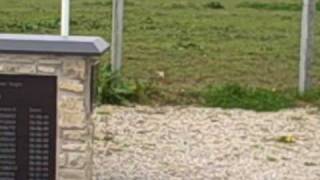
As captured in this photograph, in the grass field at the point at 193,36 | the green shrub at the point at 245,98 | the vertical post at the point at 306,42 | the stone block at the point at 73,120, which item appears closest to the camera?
the stone block at the point at 73,120

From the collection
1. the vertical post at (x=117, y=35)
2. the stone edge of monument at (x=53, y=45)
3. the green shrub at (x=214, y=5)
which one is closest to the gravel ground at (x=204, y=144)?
the vertical post at (x=117, y=35)

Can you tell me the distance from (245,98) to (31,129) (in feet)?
18.1

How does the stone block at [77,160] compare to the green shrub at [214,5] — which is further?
the green shrub at [214,5]

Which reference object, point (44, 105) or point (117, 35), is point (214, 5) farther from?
point (44, 105)

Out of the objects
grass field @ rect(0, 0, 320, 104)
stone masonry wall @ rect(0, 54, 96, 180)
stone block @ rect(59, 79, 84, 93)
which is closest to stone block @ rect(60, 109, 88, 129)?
stone masonry wall @ rect(0, 54, 96, 180)

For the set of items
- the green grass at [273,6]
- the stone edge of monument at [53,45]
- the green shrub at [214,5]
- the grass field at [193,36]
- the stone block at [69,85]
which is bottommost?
the green grass at [273,6]

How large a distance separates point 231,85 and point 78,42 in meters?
5.76

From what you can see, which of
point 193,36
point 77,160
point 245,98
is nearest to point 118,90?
point 245,98

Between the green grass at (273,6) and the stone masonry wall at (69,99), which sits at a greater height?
the stone masonry wall at (69,99)

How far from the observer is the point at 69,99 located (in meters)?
7.63

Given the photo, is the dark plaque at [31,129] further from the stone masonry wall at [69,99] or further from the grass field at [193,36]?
the grass field at [193,36]

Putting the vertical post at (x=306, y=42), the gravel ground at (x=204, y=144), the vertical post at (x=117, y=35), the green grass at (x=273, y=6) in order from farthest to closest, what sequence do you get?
the green grass at (x=273, y=6)
the vertical post at (x=306, y=42)
the vertical post at (x=117, y=35)
the gravel ground at (x=204, y=144)

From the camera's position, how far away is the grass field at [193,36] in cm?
1434

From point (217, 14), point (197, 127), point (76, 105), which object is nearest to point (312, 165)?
point (197, 127)
